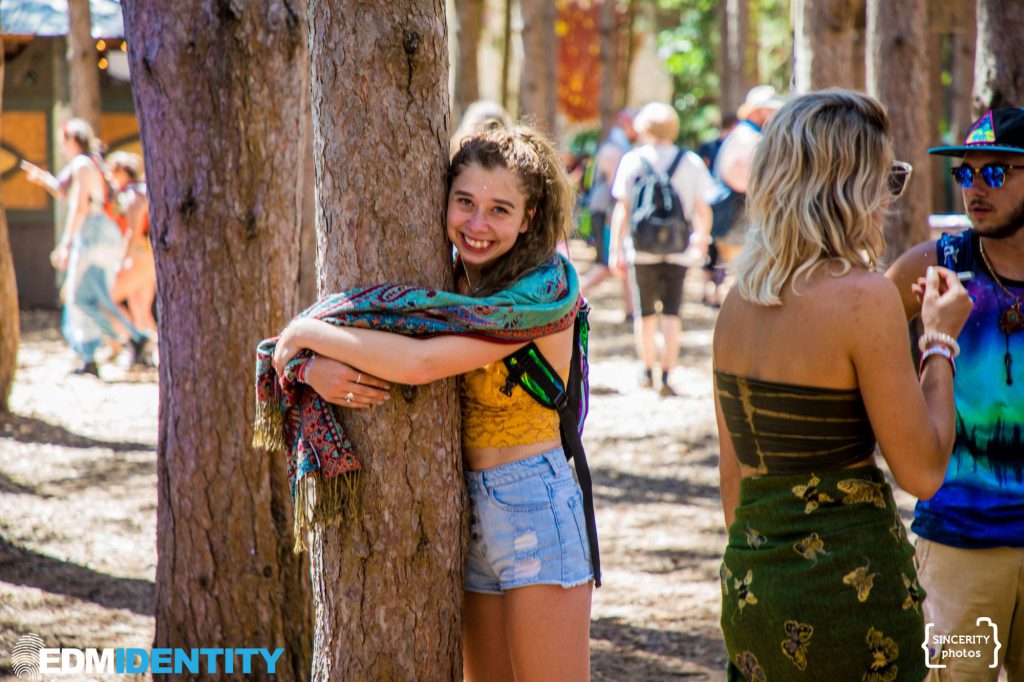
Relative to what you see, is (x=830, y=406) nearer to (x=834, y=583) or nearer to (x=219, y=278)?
(x=834, y=583)

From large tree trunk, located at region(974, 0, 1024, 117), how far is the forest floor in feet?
8.81

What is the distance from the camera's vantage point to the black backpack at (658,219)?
9.52 meters

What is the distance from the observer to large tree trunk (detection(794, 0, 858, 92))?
8156mm

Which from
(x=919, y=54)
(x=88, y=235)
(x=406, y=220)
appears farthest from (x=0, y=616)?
(x=88, y=235)

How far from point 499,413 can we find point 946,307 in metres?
1.12

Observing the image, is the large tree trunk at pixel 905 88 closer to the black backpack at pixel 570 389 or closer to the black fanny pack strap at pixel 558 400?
the black backpack at pixel 570 389

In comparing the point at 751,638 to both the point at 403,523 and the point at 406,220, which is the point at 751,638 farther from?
the point at 406,220

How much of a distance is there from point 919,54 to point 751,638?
5496 mm

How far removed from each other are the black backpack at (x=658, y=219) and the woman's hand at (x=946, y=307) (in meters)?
6.65

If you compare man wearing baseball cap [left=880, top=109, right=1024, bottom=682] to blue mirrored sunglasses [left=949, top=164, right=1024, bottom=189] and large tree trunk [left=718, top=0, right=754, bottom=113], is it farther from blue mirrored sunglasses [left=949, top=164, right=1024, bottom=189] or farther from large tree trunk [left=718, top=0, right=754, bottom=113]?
large tree trunk [left=718, top=0, right=754, bottom=113]

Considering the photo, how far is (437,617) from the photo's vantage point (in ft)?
9.98

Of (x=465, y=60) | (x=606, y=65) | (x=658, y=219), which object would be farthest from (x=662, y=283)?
(x=606, y=65)

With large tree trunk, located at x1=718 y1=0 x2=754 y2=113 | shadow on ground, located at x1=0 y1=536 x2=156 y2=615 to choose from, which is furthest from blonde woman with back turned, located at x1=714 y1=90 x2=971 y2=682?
large tree trunk, located at x1=718 y1=0 x2=754 y2=113

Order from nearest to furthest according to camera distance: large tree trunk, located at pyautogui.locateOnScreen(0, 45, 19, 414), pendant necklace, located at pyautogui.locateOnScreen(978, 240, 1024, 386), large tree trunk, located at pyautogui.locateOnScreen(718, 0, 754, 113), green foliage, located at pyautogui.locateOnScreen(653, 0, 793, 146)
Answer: pendant necklace, located at pyautogui.locateOnScreen(978, 240, 1024, 386), large tree trunk, located at pyautogui.locateOnScreen(0, 45, 19, 414), large tree trunk, located at pyautogui.locateOnScreen(718, 0, 754, 113), green foliage, located at pyautogui.locateOnScreen(653, 0, 793, 146)
